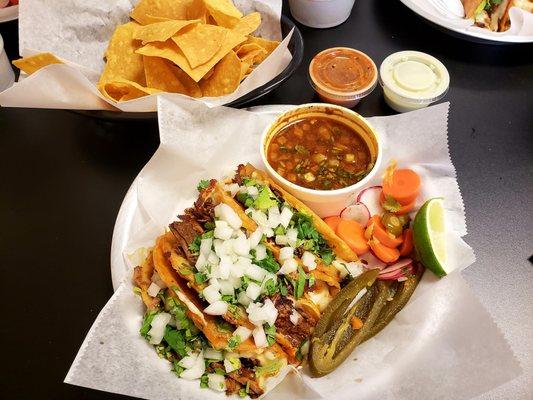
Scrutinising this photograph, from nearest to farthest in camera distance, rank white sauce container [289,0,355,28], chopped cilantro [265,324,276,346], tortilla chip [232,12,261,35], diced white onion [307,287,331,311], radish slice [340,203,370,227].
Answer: chopped cilantro [265,324,276,346], diced white onion [307,287,331,311], radish slice [340,203,370,227], tortilla chip [232,12,261,35], white sauce container [289,0,355,28]

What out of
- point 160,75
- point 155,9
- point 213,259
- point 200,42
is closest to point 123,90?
point 160,75

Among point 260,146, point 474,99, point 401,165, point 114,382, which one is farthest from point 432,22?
point 114,382

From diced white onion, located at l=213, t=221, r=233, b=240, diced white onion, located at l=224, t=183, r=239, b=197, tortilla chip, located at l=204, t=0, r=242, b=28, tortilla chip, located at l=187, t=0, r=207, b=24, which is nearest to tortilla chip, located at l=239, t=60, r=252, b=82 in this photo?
tortilla chip, located at l=204, t=0, r=242, b=28

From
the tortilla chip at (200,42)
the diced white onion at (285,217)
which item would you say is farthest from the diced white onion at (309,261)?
the tortilla chip at (200,42)

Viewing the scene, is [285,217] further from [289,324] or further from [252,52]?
[252,52]

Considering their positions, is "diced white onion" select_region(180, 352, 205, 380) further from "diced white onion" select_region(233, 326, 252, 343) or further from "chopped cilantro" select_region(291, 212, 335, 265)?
"chopped cilantro" select_region(291, 212, 335, 265)

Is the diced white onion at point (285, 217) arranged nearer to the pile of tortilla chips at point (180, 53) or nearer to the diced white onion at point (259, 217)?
the diced white onion at point (259, 217)
